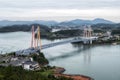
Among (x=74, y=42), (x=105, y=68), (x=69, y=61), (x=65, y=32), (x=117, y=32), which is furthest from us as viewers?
(x=65, y=32)

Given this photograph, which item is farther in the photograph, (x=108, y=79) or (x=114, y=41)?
(x=114, y=41)

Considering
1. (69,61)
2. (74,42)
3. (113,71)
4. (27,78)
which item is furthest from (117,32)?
(27,78)

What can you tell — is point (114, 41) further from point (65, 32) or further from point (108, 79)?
point (108, 79)

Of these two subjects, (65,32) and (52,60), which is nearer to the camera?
(52,60)

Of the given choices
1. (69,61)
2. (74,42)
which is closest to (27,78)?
(69,61)

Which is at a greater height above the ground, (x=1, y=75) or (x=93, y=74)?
Result: (x=1, y=75)

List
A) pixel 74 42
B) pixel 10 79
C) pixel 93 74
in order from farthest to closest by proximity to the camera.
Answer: pixel 74 42 < pixel 93 74 < pixel 10 79

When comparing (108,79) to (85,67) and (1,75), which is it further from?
(1,75)

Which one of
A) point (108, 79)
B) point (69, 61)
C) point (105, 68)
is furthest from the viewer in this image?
point (69, 61)

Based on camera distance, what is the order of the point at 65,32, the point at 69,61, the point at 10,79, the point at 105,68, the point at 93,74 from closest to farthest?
1. the point at 10,79
2. the point at 93,74
3. the point at 105,68
4. the point at 69,61
5. the point at 65,32
